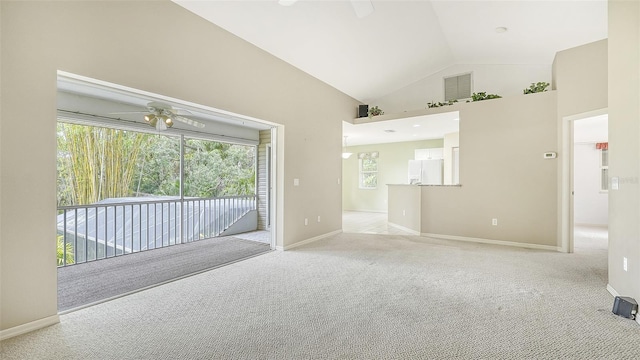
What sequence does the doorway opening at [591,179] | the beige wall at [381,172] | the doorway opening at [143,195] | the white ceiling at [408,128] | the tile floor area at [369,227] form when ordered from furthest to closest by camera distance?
1. the beige wall at [381,172]
2. the doorway opening at [591,179]
3. the tile floor area at [369,227]
4. the white ceiling at [408,128]
5. the doorway opening at [143,195]

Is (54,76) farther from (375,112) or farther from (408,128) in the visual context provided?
(408,128)

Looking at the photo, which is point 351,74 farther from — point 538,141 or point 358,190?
point 358,190

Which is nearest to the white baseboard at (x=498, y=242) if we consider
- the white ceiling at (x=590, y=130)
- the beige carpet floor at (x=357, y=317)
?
the beige carpet floor at (x=357, y=317)

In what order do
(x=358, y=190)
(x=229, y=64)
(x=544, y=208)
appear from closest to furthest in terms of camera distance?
(x=229, y=64)
(x=544, y=208)
(x=358, y=190)

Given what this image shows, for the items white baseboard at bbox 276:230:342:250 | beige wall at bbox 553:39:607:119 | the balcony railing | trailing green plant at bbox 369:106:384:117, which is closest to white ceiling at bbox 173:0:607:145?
beige wall at bbox 553:39:607:119

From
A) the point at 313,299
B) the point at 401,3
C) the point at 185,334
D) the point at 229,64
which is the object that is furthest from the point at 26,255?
the point at 401,3

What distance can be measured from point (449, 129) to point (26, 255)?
7.66 m

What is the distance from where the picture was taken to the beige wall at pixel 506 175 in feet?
15.6

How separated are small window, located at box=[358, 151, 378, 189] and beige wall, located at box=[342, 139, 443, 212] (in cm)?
13

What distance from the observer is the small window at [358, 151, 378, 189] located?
10.1 m

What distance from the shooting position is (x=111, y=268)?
3838mm

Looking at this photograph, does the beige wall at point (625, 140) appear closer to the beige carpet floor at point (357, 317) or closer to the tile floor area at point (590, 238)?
the beige carpet floor at point (357, 317)

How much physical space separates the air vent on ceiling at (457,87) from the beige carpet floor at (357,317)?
379 centimetres

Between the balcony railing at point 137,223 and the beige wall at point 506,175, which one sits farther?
the beige wall at point 506,175
